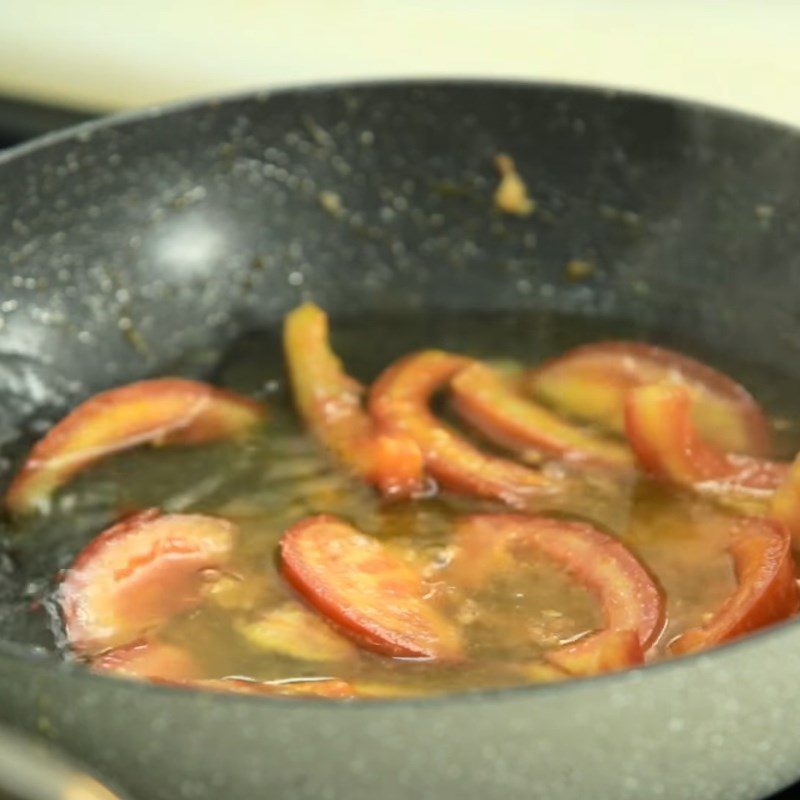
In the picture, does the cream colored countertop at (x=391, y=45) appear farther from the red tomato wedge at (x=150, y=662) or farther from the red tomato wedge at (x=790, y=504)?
the red tomato wedge at (x=150, y=662)

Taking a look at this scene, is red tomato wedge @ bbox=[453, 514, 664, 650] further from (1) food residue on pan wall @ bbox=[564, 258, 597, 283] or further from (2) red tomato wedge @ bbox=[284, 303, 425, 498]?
(1) food residue on pan wall @ bbox=[564, 258, 597, 283]

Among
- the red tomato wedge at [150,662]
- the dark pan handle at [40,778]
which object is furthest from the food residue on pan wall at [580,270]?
the dark pan handle at [40,778]

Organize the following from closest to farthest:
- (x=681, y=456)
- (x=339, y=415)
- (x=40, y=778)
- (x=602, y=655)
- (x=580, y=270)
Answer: (x=40, y=778) → (x=602, y=655) → (x=681, y=456) → (x=339, y=415) → (x=580, y=270)

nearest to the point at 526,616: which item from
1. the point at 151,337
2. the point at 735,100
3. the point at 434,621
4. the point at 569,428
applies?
the point at 434,621

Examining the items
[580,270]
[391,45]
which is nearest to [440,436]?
[580,270]

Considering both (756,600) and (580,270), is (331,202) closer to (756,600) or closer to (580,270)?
(580,270)

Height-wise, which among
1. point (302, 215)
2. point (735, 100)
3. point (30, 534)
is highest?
point (735, 100)

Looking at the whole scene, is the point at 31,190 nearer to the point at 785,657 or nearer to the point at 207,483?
the point at 207,483
